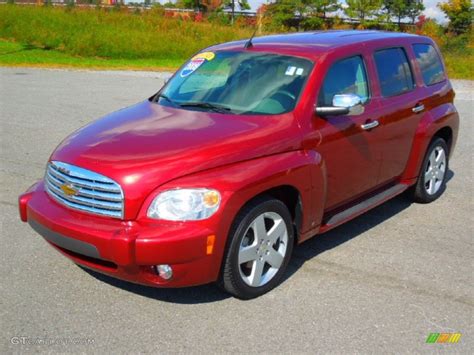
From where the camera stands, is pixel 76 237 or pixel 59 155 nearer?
pixel 76 237

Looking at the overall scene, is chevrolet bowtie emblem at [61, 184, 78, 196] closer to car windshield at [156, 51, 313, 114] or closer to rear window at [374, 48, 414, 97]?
car windshield at [156, 51, 313, 114]

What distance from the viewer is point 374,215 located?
5.97 metres

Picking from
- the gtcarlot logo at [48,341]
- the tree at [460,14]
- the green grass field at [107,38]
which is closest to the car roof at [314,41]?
the gtcarlot logo at [48,341]

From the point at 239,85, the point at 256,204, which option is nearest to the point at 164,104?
the point at 239,85

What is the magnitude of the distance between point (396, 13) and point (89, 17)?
35506 millimetres

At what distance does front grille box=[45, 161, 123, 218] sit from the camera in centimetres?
373

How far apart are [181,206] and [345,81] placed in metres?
2.07

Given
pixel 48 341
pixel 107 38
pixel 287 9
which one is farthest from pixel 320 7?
pixel 48 341

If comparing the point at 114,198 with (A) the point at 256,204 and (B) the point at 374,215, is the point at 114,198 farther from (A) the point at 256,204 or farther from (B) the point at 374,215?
(B) the point at 374,215

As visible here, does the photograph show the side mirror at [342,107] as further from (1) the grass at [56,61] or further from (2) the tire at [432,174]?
(1) the grass at [56,61]

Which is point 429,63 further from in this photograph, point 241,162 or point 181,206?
point 181,206

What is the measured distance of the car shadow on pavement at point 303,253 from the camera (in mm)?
4164

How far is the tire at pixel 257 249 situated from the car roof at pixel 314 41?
60.3 inches

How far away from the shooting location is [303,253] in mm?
4957
